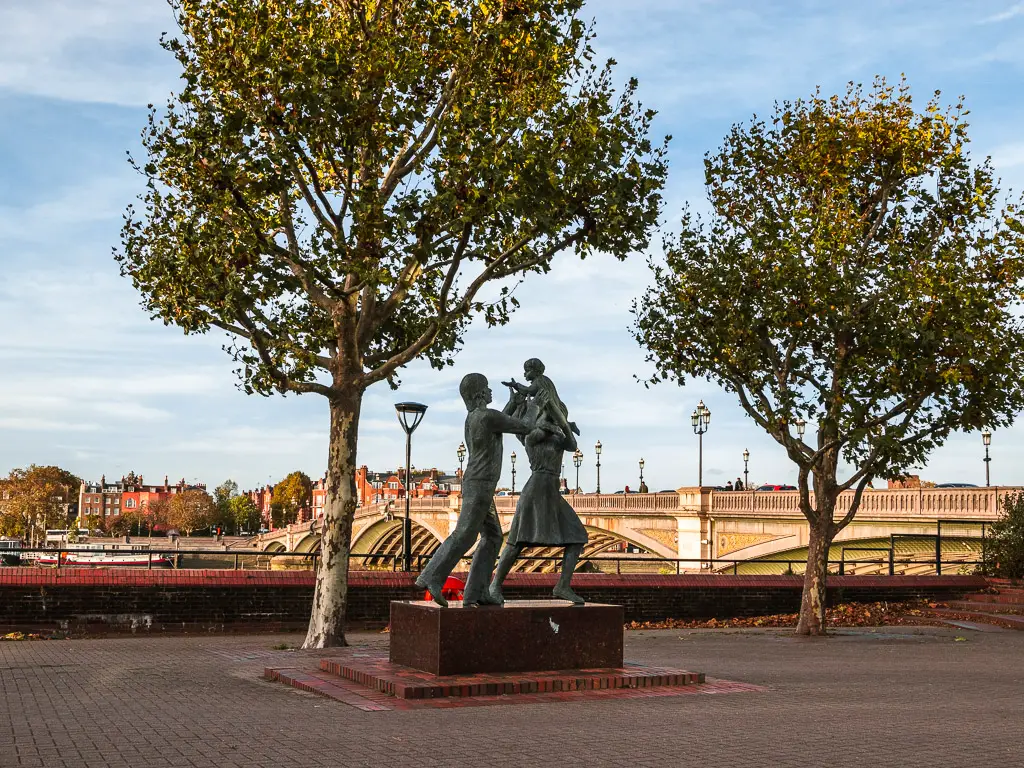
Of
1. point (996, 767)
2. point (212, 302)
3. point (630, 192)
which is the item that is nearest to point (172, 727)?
point (996, 767)

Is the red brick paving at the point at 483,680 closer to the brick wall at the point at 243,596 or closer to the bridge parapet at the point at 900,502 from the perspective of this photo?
the brick wall at the point at 243,596

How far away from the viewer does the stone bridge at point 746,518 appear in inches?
1239

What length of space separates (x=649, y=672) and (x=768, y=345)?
27.3 ft

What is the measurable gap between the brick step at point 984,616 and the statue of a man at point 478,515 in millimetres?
12629

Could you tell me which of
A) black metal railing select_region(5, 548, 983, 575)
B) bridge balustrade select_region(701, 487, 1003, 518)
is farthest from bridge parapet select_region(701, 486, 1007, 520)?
black metal railing select_region(5, 548, 983, 575)

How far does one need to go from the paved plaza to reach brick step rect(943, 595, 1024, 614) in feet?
25.2

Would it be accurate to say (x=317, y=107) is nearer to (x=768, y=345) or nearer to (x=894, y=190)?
(x=768, y=345)

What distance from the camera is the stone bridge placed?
3147 cm

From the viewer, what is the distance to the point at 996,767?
7148mm

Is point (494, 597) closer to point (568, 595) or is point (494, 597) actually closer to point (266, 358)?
point (568, 595)

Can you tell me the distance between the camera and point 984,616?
2058 centimetres

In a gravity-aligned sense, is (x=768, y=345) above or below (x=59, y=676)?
above

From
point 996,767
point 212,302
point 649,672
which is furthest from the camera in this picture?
point 212,302

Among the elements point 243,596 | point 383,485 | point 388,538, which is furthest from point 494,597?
point 383,485
